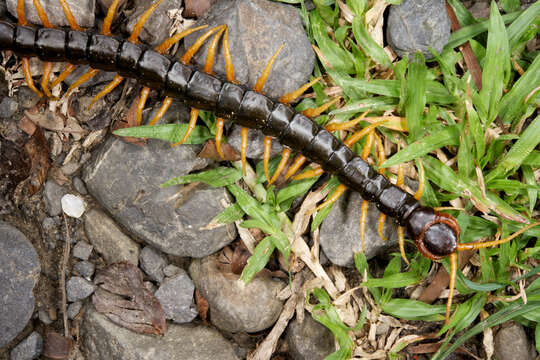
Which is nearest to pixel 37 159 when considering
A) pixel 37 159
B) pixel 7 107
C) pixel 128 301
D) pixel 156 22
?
pixel 37 159

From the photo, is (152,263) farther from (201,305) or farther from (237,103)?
(237,103)

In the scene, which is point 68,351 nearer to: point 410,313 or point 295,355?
point 295,355

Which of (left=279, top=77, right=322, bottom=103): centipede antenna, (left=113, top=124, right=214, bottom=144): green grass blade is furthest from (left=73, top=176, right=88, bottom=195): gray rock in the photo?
(left=279, top=77, right=322, bottom=103): centipede antenna

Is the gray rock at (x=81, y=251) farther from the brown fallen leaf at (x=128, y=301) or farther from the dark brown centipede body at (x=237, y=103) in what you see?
the dark brown centipede body at (x=237, y=103)

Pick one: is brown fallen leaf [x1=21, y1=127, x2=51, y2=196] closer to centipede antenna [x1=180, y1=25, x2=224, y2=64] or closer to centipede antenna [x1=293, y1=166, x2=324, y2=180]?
centipede antenna [x1=180, y1=25, x2=224, y2=64]

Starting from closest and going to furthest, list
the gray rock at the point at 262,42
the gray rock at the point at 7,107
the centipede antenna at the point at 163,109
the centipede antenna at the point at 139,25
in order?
the centipede antenna at the point at 139,25 → the centipede antenna at the point at 163,109 → the gray rock at the point at 262,42 → the gray rock at the point at 7,107

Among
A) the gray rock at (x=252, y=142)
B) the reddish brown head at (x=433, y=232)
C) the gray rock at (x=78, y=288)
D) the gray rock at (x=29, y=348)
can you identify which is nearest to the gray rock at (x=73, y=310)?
the gray rock at (x=78, y=288)

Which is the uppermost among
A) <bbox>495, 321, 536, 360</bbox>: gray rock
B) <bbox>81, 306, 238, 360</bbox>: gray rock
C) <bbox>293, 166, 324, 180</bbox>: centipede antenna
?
<bbox>293, 166, 324, 180</bbox>: centipede antenna
